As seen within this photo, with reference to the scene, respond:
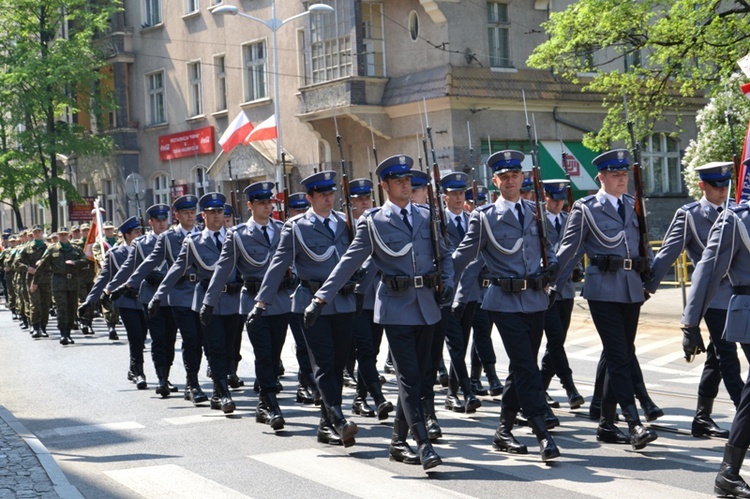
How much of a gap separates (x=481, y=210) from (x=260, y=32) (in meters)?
29.1

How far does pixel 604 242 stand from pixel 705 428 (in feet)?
5.52

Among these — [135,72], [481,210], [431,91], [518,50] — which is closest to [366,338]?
[481,210]

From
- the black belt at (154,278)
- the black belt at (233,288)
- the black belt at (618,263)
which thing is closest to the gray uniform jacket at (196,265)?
the black belt at (233,288)

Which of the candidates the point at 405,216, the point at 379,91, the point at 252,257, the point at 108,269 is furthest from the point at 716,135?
the point at 405,216

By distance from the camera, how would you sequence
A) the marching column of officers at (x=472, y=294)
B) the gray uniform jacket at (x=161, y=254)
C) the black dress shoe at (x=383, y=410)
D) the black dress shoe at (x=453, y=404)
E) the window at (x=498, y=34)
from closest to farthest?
1. the marching column of officers at (x=472, y=294)
2. the black dress shoe at (x=383, y=410)
3. the black dress shoe at (x=453, y=404)
4. the gray uniform jacket at (x=161, y=254)
5. the window at (x=498, y=34)

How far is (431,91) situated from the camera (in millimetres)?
31078

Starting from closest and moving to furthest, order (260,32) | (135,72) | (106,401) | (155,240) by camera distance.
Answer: (106,401), (155,240), (260,32), (135,72)

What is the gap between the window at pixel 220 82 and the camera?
39.7 meters

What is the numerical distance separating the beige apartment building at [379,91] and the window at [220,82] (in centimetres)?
4

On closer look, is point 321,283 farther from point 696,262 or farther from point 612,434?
point 696,262

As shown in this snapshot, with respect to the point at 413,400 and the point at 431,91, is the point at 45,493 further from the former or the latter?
the point at 431,91

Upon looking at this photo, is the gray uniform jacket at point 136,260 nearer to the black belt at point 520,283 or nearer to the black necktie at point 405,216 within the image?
the black necktie at point 405,216

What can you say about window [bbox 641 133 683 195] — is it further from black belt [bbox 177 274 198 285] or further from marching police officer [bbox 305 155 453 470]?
marching police officer [bbox 305 155 453 470]

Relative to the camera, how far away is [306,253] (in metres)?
10.2
